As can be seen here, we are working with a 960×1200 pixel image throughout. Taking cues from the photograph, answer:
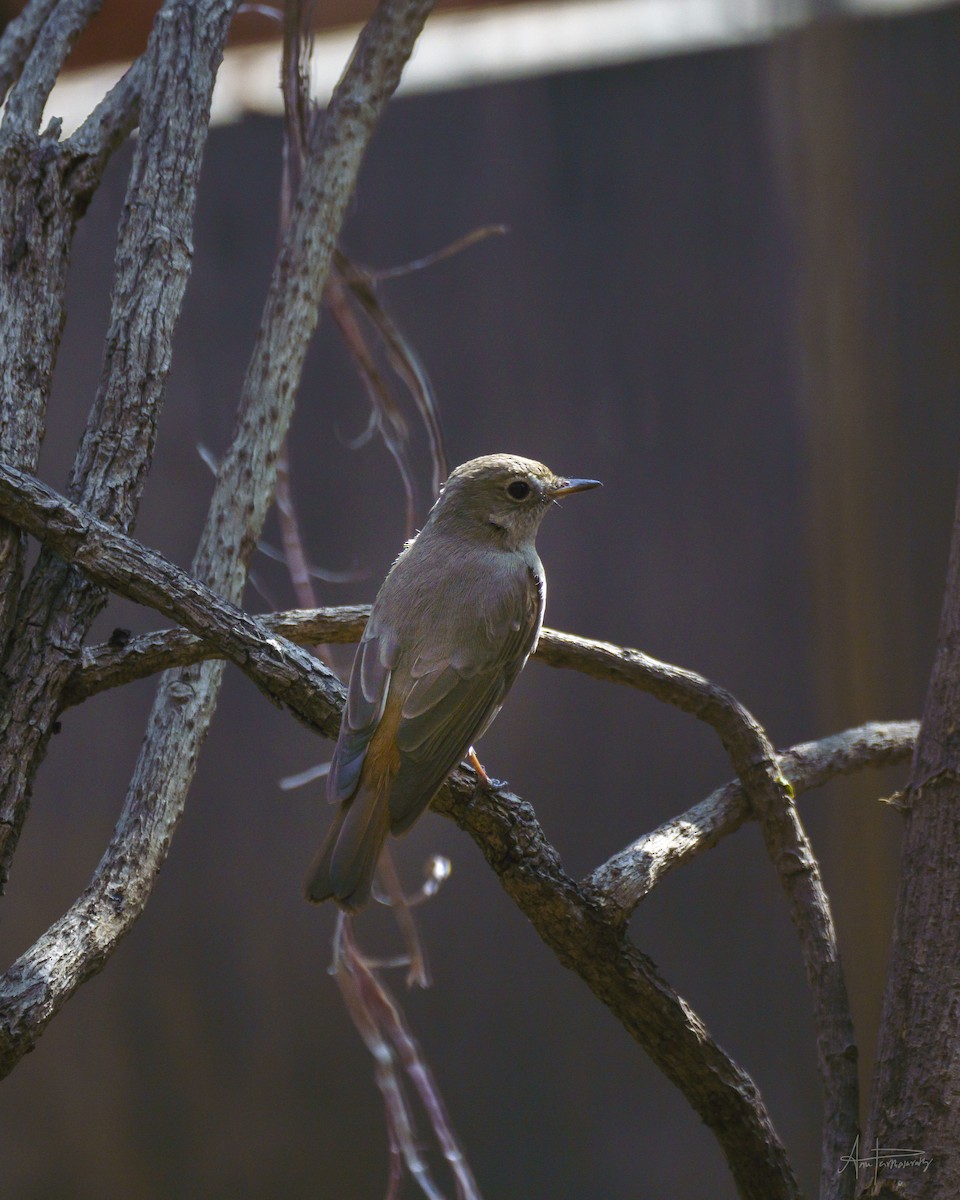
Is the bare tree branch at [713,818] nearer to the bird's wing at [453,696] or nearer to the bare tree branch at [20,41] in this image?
the bird's wing at [453,696]

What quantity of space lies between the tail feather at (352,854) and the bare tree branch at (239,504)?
0.37 metres

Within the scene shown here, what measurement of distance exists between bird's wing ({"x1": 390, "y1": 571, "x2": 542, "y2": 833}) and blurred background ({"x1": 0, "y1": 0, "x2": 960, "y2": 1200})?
68.1 inches

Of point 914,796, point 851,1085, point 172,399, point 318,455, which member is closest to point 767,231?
point 318,455

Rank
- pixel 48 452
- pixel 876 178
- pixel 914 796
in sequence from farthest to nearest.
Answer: pixel 48 452 < pixel 876 178 < pixel 914 796

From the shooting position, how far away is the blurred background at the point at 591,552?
3.69 metres

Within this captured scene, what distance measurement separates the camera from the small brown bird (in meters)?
1.80

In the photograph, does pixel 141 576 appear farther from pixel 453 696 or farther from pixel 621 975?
pixel 621 975

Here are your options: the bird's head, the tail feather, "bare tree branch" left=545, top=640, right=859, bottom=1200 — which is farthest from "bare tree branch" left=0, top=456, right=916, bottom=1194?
the bird's head

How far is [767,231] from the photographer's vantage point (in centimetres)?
374

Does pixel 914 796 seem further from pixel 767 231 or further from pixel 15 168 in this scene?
pixel 767 231

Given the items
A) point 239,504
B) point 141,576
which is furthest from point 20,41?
point 141,576

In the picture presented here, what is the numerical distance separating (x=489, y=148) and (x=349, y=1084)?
325cm

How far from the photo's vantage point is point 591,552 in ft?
12.6

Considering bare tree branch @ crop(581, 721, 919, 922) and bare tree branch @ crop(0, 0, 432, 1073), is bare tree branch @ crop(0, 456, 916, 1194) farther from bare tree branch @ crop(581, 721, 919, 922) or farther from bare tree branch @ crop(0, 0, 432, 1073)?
bare tree branch @ crop(0, 0, 432, 1073)
